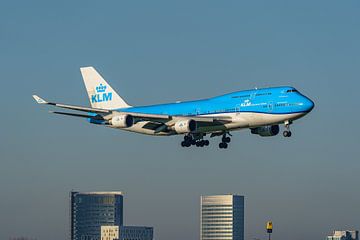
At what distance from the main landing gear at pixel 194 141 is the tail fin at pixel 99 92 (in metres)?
20.6

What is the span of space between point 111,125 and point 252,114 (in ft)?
76.6

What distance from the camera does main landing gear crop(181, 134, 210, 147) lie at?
148500mm

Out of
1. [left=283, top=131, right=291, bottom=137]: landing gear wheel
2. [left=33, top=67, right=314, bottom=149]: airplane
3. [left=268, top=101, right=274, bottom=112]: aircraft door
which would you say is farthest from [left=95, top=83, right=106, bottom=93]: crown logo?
[left=283, top=131, right=291, bottom=137]: landing gear wheel

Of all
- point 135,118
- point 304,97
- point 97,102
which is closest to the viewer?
point 304,97

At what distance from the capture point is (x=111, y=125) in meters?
148

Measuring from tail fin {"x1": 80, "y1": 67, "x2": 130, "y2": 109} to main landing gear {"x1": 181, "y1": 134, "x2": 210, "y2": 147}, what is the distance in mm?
20554

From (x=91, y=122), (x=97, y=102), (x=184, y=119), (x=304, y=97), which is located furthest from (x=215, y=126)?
(x=97, y=102)

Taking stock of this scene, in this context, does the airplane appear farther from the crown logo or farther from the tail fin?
the crown logo

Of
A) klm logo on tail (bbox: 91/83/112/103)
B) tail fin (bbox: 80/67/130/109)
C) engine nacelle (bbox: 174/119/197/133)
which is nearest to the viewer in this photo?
engine nacelle (bbox: 174/119/197/133)

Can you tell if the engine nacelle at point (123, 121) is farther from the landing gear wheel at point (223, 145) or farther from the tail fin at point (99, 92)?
the tail fin at point (99, 92)

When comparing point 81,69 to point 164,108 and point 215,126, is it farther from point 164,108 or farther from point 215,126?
point 215,126

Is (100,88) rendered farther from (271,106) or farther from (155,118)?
(271,106)

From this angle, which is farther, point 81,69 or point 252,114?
point 81,69

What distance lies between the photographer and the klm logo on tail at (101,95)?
16975 cm
